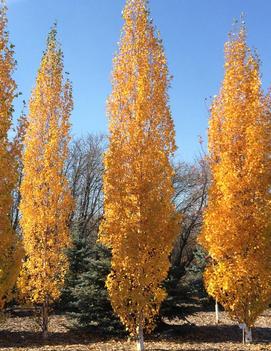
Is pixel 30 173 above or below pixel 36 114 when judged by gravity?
below

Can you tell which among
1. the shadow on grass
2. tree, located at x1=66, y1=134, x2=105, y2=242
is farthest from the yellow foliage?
tree, located at x1=66, y1=134, x2=105, y2=242

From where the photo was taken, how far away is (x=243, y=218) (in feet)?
37.6

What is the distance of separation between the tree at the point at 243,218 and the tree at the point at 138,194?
68.1 inches

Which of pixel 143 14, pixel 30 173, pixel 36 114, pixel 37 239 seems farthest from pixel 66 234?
pixel 143 14

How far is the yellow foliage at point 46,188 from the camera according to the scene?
13.9 meters

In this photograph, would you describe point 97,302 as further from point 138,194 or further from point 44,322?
point 138,194

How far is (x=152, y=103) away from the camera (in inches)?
440

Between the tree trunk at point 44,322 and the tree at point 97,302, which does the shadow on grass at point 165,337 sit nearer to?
the tree trunk at point 44,322

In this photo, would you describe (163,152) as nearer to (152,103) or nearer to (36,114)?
(152,103)

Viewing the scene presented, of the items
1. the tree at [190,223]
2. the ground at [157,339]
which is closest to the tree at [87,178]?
the tree at [190,223]

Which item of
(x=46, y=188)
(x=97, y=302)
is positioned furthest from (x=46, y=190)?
(x=97, y=302)

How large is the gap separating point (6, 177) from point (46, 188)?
16.3 ft

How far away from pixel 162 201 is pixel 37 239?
553 centimetres

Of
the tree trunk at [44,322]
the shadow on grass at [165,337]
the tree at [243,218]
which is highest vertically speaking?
the tree at [243,218]
